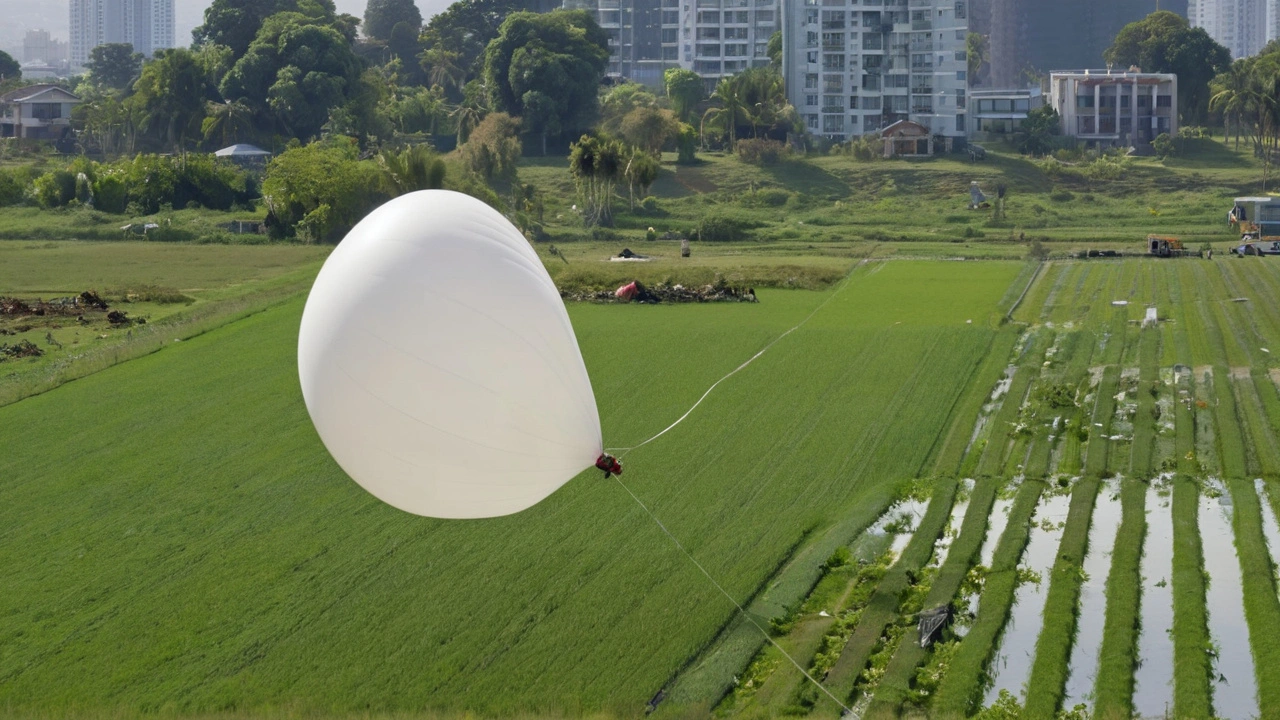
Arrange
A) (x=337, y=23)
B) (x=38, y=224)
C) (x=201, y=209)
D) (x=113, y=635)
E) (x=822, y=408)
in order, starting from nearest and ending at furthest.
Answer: (x=113, y=635)
(x=822, y=408)
(x=38, y=224)
(x=201, y=209)
(x=337, y=23)

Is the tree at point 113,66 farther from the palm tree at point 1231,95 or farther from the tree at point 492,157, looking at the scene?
the palm tree at point 1231,95

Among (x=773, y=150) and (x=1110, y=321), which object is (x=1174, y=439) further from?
(x=773, y=150)

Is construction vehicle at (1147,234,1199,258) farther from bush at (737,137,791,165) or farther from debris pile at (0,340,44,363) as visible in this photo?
debris pile at (0,340,44,363)

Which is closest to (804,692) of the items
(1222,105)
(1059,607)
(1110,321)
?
(1059,607)

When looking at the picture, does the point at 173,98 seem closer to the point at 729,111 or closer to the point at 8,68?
the point at 729,111

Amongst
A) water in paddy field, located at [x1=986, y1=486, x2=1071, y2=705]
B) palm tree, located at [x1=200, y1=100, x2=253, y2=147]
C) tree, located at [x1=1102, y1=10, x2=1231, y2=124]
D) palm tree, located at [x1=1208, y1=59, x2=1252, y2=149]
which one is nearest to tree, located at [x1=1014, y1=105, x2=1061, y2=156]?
palm tree, located at [x1=1208, y1=59, x2=1252, y2=149]

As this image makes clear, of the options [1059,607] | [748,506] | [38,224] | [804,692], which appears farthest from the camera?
[38,224]

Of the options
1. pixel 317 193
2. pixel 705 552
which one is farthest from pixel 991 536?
pixel 317 193

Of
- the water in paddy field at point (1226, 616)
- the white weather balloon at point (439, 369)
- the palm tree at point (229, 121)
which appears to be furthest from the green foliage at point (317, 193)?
the white weather balloon at point (439, 369)
